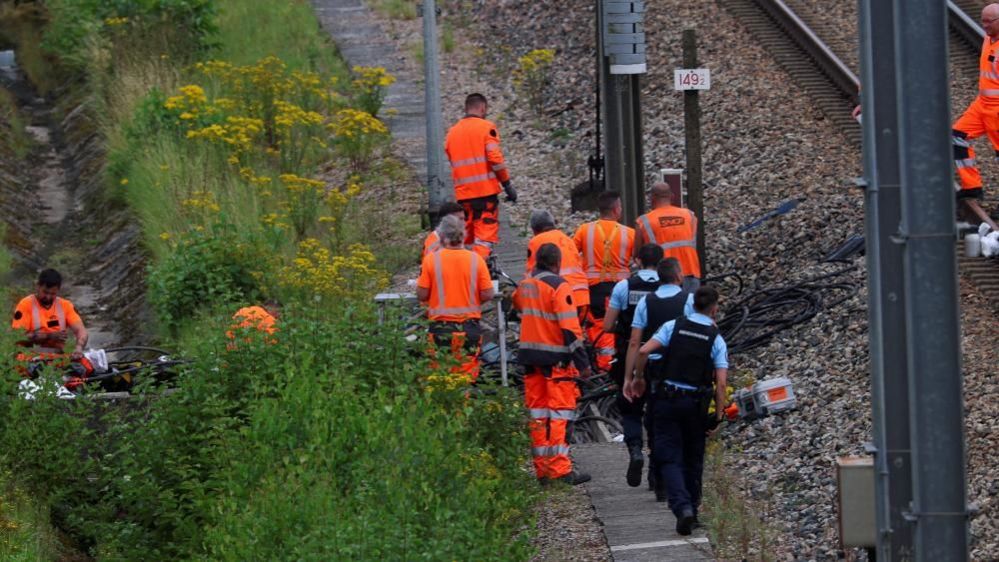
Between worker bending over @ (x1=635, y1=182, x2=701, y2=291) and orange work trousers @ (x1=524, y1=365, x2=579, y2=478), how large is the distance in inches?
81.8

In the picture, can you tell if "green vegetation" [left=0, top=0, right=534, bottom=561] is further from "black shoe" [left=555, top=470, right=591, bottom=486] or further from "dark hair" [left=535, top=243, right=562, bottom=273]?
"dark hair" [left=535, top=243, right=562, bottom=273]

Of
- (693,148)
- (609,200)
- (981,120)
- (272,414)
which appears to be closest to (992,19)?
(981,120)

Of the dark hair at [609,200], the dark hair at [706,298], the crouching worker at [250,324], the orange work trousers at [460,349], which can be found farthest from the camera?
the dark hair at [609,200]

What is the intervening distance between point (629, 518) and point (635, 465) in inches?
16.4

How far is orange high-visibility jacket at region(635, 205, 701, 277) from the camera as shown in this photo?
13.5m

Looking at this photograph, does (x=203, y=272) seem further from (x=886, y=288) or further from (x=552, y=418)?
(x=886, y=288)

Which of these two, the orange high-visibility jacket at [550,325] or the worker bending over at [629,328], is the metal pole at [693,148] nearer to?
the worker bending over at [629,328]

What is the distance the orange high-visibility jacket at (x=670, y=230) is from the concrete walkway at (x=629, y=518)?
1.77m

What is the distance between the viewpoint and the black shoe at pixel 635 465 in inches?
449

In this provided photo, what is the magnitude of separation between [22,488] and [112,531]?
0.81 meters

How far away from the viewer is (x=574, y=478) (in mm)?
11836

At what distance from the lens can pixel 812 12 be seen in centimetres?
2150

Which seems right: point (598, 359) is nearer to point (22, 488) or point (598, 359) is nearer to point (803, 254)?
point (803, 254)

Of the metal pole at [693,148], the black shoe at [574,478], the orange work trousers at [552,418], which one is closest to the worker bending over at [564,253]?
the orange work trousers at [552,418]
